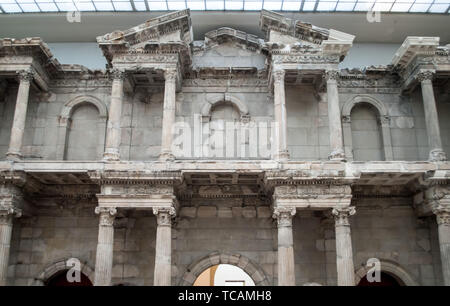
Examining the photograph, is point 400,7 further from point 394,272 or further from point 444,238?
point 394,272

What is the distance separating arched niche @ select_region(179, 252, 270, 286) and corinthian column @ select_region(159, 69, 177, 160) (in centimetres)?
366

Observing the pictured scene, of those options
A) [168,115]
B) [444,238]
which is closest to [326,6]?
[168,115]

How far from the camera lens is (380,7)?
17.9 meters

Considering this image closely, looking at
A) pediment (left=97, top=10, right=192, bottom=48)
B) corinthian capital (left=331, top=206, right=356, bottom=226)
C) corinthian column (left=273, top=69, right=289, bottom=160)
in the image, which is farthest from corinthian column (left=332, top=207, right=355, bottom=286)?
pediment (left=97, top=10, right=192, bottom=48)

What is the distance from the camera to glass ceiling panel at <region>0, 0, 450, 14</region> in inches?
700

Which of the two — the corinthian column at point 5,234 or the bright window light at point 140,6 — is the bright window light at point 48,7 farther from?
the corinthian column at point 5,234

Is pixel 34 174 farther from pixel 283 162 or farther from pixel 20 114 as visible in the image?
pixel 283 162

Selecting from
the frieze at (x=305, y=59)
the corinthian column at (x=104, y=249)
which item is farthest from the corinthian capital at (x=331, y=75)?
the corinthian column at (x=104, y=249)

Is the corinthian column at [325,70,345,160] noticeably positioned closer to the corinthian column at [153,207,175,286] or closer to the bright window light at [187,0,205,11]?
the corinthian column at [153,207,175,286]

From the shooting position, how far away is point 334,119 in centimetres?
1405

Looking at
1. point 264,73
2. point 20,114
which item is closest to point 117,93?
point 20,114

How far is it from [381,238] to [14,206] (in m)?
11.7

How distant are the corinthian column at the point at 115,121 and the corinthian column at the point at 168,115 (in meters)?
1.40

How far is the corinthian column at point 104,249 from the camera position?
12.8 metres
